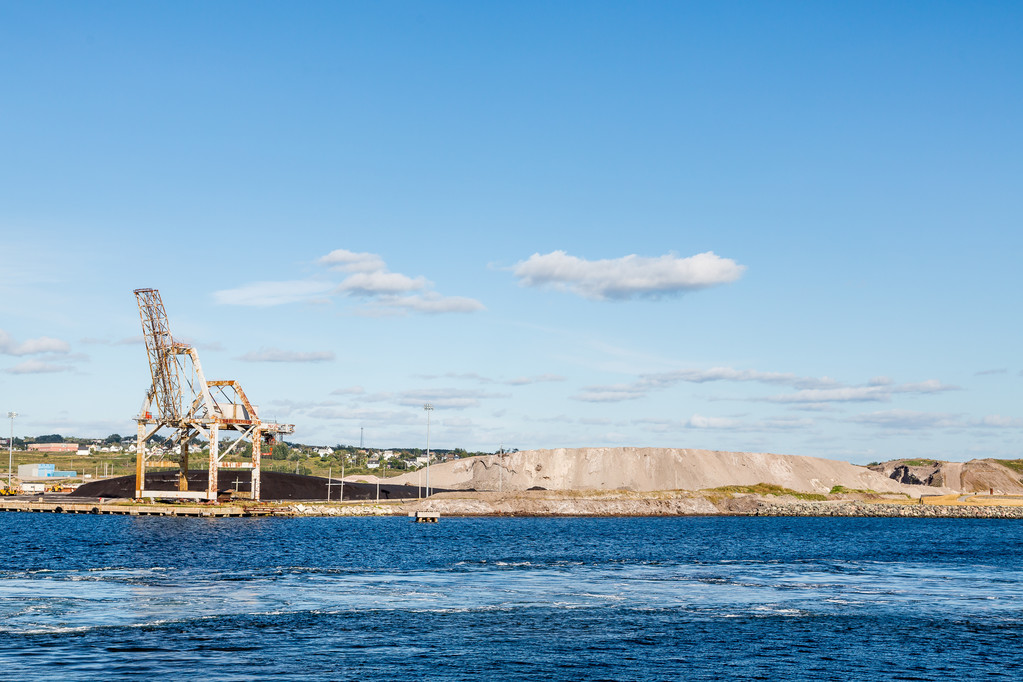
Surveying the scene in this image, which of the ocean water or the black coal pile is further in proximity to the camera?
the black coal pile

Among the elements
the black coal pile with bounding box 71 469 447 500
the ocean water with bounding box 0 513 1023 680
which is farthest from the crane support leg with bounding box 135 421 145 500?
the ocean water with bounding box 0 513 1023 680

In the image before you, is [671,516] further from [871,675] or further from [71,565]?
[871,675]

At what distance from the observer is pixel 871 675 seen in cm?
3859

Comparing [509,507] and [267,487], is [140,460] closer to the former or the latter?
[267,487]

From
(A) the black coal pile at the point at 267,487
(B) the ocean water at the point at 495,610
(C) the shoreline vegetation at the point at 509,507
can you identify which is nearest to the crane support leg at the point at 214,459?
(C) the shoreline vegetation at the point at 509,507

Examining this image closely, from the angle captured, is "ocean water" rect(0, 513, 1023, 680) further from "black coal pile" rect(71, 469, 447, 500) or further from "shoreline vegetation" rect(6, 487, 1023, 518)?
"black coal pile" rect(71, 469, 447, 500)

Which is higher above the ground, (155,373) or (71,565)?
(155,373)

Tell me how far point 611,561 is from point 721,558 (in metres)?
12.2

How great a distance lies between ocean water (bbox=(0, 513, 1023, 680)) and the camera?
1543 inches

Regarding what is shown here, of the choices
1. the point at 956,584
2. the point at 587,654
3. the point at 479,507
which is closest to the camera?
the point at 587,654

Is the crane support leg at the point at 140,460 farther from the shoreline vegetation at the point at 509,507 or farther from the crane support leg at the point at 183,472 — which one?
the crane support leg at the point at 183,472

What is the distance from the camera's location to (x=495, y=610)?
176 feet

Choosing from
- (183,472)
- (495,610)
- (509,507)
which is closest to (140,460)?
(183,472)

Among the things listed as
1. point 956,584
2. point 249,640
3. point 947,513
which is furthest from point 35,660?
point 947,513
